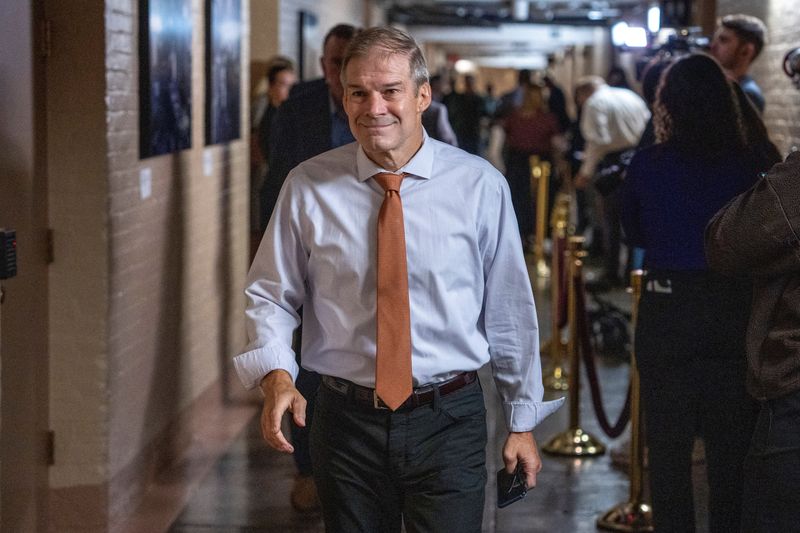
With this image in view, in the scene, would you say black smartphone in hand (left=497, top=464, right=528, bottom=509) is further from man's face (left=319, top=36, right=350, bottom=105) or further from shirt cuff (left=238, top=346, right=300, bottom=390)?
man's face (left=319, top=36, right=350, bottom=105)

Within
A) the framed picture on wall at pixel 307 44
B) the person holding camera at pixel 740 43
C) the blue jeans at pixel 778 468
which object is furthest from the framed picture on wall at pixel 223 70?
the blue jeans at pixel 778 468

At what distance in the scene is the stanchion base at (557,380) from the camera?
24.2 ft

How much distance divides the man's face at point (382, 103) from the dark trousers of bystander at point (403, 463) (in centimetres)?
55

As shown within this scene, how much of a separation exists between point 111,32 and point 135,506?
1861 millimetres

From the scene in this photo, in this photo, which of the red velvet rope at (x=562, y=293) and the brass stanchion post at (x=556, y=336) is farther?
the brass stanchion post at (x=556, y=336)

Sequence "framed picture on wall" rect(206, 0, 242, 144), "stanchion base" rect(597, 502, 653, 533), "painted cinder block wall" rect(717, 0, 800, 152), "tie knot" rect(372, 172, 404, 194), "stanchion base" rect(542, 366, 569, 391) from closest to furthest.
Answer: "tie knot" rect(372, 172, 404, 194)
"stanchion base" rect(597, 502, 653, 533)
"painted cinder block wall" rect(717, 0, 800, 152)
"framed picture on wall" rect(206, 0, 242, 144)
"stanchion base" rect(542, 366, 569, 391)

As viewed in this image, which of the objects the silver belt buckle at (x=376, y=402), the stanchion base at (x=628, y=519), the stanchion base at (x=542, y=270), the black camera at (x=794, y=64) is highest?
the black camera at (x=794, y=64)

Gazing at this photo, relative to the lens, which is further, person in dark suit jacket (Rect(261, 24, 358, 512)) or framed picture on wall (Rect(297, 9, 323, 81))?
framed picture on wall (Rect(297, 9, 323, 81))

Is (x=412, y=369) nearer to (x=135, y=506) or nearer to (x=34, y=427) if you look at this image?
(x=34, y=427)

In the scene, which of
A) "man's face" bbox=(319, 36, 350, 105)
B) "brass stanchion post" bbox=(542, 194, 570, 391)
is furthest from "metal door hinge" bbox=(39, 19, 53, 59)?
"brass stanchion post" bbox=(542, 194, 570, 391)

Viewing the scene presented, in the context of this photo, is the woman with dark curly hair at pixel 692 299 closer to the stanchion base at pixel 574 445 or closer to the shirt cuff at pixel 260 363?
the shirt cuff at pixel 260 363

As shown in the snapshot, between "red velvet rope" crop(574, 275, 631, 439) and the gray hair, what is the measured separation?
2.72 m

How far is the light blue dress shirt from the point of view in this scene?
108 inches

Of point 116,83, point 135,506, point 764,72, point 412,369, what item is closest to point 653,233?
point 412,369
